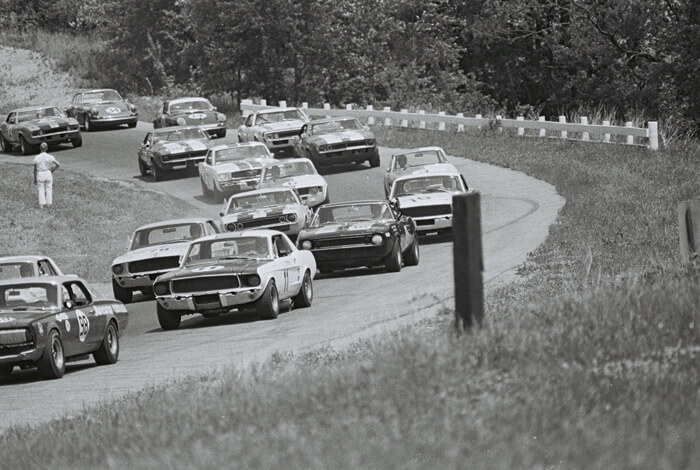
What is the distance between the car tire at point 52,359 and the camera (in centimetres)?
1321

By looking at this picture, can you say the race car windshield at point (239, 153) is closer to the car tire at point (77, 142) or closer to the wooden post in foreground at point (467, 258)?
the car tire at point (77, 142)

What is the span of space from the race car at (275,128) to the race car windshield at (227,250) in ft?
64.0

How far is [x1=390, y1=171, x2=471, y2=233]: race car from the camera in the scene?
955 inches

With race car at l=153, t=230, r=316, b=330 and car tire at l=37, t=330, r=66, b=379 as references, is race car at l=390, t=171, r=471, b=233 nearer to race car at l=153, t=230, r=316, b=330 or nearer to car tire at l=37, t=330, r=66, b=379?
race car at l=153, t=230, r=316, b=330

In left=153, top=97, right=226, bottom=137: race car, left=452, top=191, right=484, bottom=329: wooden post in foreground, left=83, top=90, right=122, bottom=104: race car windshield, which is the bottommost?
left=153, top=97, right=226, bottom=137: race car

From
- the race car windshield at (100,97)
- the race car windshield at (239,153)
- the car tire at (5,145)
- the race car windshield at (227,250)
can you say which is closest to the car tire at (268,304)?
the race car windshield at (227,250)

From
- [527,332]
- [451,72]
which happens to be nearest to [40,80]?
[451,72]

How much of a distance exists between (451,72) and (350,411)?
196 ft

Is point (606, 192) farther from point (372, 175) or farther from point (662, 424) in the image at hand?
point (662, 424)

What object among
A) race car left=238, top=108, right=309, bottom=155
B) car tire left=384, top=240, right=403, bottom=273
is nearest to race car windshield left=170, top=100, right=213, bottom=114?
race car left=238, top=108, right=309, bottom=155

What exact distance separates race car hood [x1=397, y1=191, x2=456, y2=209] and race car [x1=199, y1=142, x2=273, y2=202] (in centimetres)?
602

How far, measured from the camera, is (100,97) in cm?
4784

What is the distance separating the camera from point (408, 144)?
135 feet

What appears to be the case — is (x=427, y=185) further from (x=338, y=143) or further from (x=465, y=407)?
(x=465, y=407)
